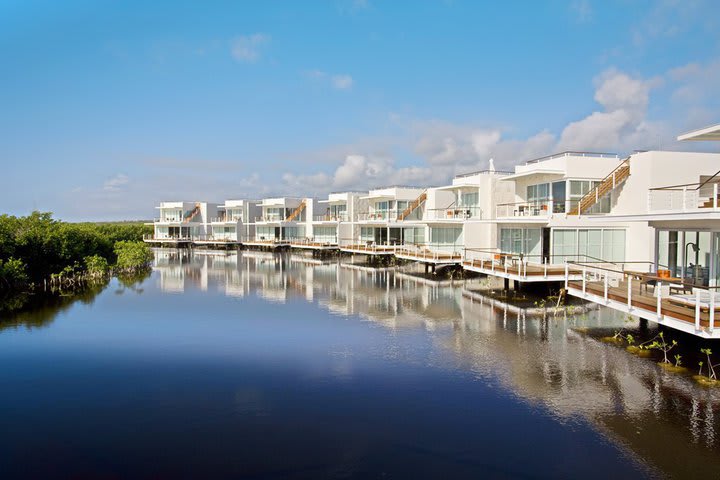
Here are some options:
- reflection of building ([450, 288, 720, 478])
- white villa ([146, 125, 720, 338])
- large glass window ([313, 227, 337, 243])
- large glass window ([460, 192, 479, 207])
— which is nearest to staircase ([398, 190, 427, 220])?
white villa ([146, 125, 720, 338])

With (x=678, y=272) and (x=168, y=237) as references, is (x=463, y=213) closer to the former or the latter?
(x=678, y=272)

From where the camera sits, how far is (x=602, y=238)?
23.0m

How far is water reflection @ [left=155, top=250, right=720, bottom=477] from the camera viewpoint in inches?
336

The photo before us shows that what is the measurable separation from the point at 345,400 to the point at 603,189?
17.9 meters

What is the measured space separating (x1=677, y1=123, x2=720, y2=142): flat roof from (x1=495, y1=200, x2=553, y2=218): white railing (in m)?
9.35

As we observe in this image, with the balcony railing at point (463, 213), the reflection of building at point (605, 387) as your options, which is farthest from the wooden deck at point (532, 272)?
the balcony railing at point (463, 213)

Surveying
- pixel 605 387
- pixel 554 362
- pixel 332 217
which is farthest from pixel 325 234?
pixel 605 387

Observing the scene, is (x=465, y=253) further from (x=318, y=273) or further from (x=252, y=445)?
(x=252, y=445)

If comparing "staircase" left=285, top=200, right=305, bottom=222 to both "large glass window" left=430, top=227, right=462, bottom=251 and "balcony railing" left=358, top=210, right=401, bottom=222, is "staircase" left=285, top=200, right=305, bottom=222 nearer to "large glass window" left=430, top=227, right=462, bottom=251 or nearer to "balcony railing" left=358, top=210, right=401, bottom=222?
"balcony railing" left=358, top=210, right=401, bottom=222

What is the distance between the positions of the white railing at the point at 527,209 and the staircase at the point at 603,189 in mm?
1048

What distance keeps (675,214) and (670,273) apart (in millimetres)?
2912

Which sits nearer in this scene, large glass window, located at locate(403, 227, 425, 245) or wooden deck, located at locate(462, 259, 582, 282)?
wooden deck, located at locate(462, 259, 582, 282)

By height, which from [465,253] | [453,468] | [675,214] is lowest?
[453,468]

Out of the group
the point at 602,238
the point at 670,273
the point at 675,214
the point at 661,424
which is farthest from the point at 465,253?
the point at 661,424
